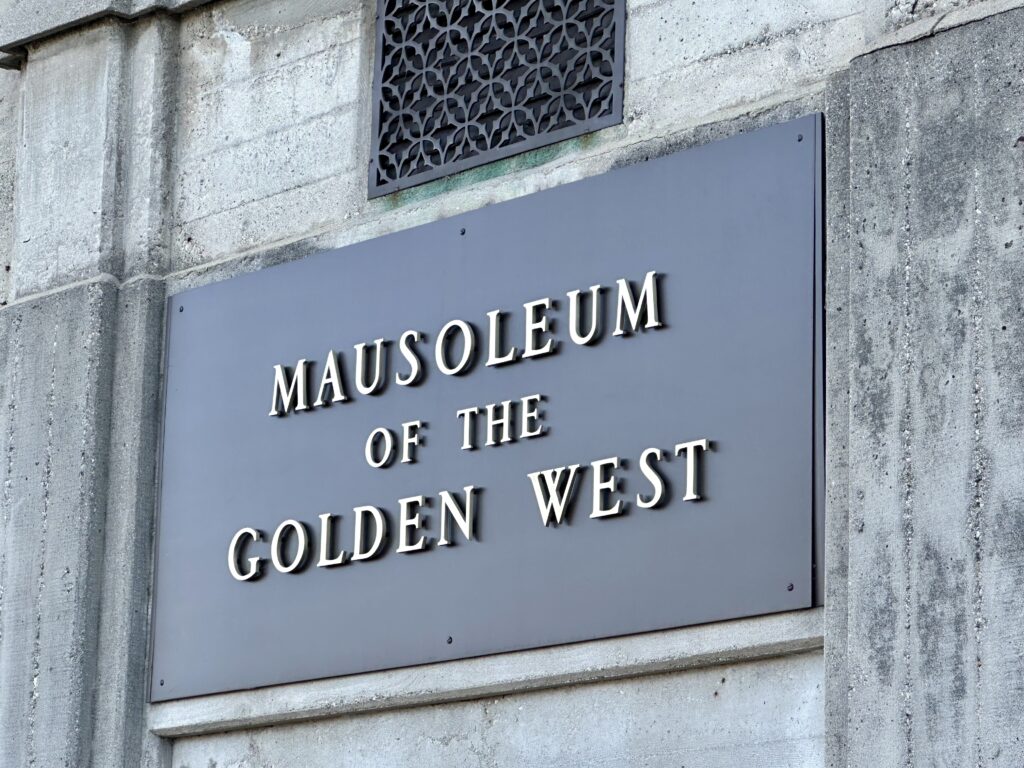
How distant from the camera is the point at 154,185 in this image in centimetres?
770

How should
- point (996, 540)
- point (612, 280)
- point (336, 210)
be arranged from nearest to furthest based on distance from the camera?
point (996, 540) → point (612, 280) → point (336, 210)

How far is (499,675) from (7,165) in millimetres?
3046

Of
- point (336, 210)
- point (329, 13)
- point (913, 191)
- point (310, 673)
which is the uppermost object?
point (329, 13)

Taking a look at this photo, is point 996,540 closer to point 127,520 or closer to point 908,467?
point 908,467

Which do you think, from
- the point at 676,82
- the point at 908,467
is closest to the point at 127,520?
the point at 676,82

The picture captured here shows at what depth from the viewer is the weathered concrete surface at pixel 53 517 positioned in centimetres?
725

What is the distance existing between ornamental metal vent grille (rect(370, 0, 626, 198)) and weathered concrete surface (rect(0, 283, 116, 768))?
3.81 ft

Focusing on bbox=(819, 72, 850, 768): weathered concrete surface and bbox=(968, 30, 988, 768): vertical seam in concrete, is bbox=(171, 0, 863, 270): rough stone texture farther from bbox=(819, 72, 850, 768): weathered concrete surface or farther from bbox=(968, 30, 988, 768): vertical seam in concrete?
bbox=(968, 30, 988, 768): vertical seam in concrete

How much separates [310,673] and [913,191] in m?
2.33

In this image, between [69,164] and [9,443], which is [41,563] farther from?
[69,164]

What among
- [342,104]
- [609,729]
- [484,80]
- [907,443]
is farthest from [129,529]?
[907,443]

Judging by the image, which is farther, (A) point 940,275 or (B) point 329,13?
(B) point 329,13

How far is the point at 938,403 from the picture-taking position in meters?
5.47

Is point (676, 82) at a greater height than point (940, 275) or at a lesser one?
greater
